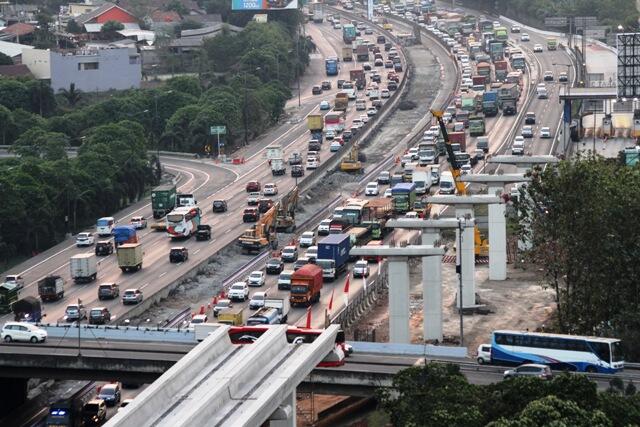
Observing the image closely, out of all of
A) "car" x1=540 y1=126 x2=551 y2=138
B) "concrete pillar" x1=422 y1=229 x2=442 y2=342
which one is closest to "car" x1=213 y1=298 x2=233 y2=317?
"concrete pillar" x1=422 y1=229 x2=442 y2=342

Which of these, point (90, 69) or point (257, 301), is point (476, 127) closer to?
point (90, 69)

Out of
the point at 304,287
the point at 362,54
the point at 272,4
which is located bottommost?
the point at 304,287

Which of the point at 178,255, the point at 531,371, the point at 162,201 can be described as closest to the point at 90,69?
the point at 162,201

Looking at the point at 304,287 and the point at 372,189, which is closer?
the point at 304,287

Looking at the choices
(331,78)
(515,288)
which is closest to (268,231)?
(515,288)

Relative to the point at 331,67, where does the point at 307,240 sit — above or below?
below

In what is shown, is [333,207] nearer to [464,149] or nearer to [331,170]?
[331,170]

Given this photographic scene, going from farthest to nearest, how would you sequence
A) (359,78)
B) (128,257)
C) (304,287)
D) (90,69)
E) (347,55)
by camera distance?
1. (347,55)
2. (359,78)
3. (90,69)
4. (128,257)
5. (304,287)
